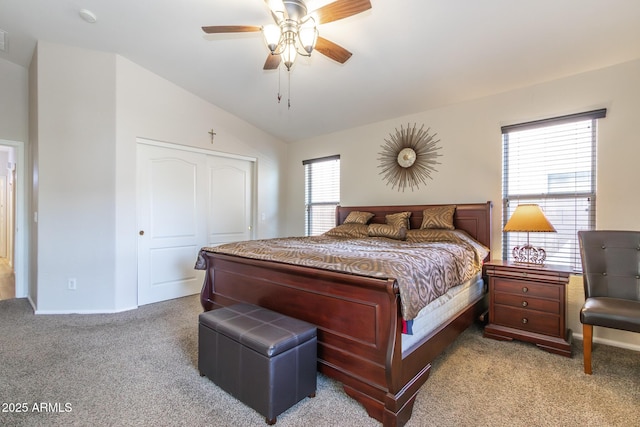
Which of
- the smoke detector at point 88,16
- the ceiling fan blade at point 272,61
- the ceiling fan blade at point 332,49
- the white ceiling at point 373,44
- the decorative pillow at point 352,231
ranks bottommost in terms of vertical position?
the decorative pillow at point 352,231

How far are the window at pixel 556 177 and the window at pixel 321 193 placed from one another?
94.0 inches

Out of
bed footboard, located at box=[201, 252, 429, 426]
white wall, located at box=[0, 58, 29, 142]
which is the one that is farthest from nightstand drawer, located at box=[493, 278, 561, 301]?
white wall, located at box=[0, 58, 29, 142]

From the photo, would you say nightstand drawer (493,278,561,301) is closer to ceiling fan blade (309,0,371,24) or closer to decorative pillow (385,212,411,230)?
decorative pillow (385,212,411,230)

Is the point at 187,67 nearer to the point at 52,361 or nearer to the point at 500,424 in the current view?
the point at 52,361

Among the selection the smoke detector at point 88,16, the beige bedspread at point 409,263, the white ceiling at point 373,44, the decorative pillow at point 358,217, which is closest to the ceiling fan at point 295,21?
the white ceiling at point 373,44

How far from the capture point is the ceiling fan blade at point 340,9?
1.78 meters

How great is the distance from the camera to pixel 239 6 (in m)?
2.53

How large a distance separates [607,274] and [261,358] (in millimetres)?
2777

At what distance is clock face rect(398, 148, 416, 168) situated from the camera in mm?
3938

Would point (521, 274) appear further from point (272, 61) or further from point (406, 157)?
point (272, 61)

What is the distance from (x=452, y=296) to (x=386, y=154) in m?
2.36

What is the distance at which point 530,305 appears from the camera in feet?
8.56

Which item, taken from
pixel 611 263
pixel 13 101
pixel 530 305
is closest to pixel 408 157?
pixel 530 305

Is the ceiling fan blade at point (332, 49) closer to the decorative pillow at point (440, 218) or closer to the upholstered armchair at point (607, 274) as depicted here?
the decorative pillow at point (440, 218)
